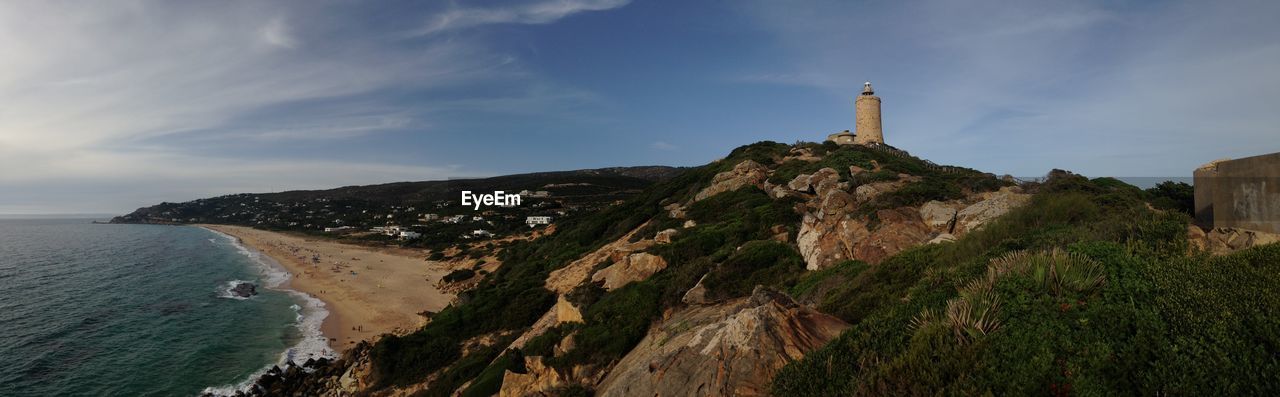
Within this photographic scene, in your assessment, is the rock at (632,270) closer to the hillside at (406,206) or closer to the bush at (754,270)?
the bush at (754,270)

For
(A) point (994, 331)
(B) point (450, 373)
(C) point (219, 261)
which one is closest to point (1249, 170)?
(A) point (994, 331)

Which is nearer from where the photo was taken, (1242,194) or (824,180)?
(1242,194)

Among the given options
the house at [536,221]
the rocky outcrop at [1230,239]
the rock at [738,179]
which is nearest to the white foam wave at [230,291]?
the house at [536,221]

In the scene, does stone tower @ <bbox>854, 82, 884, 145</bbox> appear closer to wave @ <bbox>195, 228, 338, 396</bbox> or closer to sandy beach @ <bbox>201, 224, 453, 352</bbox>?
sandy beach @ <bbox>201, 224, 453, 352</bbox>

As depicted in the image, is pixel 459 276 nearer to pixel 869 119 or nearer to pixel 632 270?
pixel 632 270

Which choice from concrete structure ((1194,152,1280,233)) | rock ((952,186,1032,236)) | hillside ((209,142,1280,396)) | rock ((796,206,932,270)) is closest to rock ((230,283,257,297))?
hillside ((209,142,1280,396))

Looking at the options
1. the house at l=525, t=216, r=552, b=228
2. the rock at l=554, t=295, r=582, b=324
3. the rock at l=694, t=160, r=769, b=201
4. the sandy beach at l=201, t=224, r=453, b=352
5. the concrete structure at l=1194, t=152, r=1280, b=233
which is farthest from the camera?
the house at l=525, t=216, r=552, b=228

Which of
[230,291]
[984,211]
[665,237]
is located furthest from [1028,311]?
[230,291]

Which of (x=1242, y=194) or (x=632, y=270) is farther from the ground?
(x=1242, y=194)
